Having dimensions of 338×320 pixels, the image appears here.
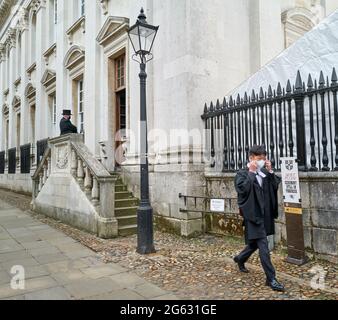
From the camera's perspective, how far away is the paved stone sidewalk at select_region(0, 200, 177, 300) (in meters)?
4.27

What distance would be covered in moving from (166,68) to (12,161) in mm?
16712

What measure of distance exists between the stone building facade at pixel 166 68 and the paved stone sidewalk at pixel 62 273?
8.55 ft

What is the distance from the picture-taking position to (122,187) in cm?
972

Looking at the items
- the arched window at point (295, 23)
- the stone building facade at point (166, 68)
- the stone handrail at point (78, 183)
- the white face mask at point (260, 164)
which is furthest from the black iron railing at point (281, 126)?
the arched window at point (295, 23)

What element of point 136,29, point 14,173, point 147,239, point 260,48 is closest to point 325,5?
point 260,48

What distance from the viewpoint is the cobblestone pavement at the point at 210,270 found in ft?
13.7

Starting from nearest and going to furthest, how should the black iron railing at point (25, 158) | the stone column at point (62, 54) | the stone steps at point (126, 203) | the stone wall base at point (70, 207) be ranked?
the stone wall base at point (70, 207) < the stone steps at point (126, 203) < the stone column at point (62, 54) < the black iron railing at point (25, 158)

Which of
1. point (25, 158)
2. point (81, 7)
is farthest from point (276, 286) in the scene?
point (25, 158)

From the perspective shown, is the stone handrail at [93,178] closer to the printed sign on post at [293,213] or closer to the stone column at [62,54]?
the printed sign on post at [293,213]

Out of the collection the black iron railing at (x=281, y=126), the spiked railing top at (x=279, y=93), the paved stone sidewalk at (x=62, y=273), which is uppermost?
the spiked railing top at (x=279, y=93)

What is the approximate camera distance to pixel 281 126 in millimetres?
6395

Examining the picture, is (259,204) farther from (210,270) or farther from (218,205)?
(218,205)

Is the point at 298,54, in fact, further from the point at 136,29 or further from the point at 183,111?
the point at 136,29

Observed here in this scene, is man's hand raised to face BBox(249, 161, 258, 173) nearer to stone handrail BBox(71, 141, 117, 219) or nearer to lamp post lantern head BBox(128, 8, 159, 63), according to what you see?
lamp post lantern head BBox(128, 8, 159, 63)
